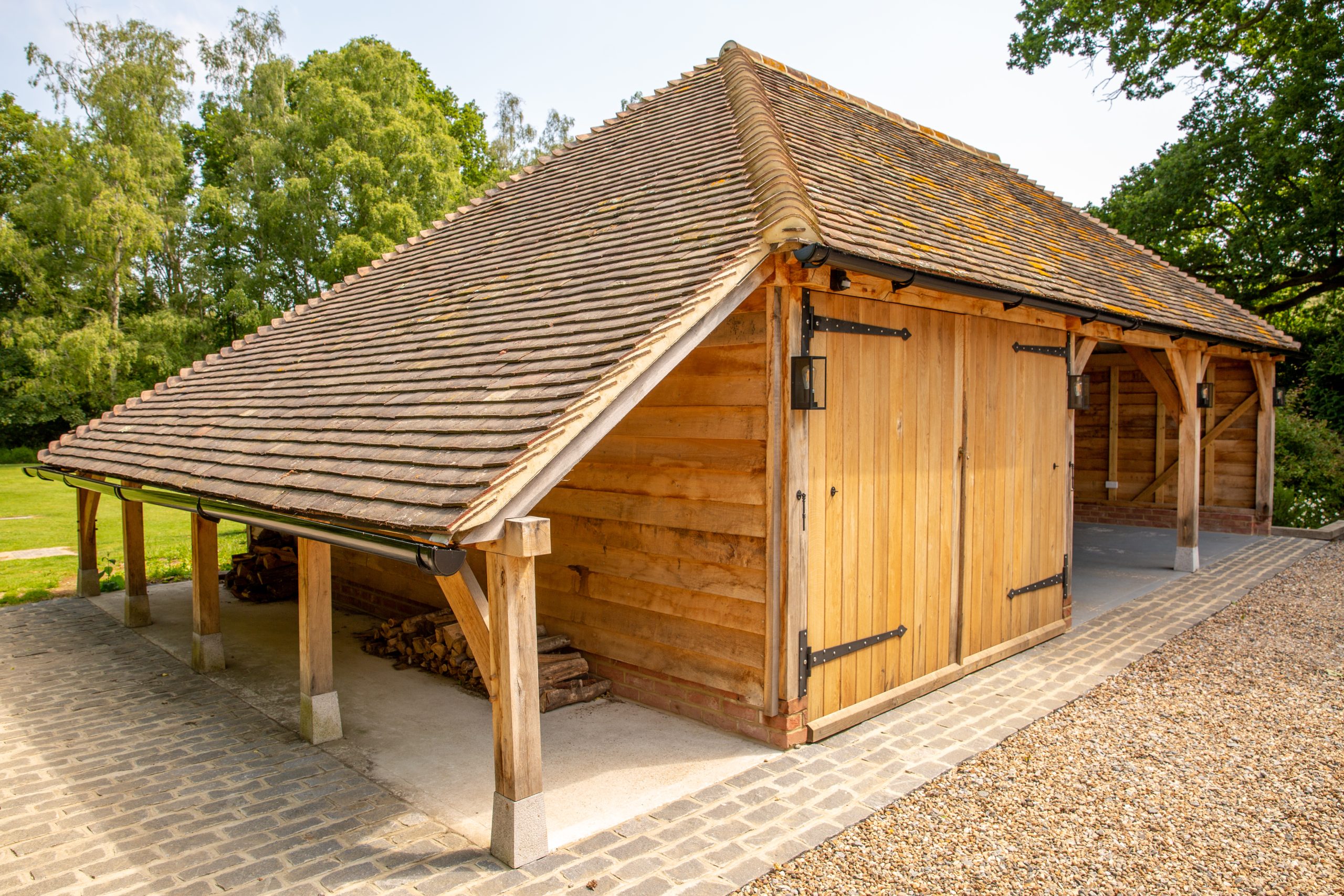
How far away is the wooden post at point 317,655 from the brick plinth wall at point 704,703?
1.79 meters

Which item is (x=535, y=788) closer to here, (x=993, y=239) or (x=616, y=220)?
(x=616, y=220)

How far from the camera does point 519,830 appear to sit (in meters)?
3.55

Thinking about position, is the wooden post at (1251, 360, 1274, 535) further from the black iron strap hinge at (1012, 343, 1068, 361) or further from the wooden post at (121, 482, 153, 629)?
the wooden post at (121, 482, 153, 629)

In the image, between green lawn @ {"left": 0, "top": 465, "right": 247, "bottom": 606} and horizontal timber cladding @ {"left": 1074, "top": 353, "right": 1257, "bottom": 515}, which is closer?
green lawn @ {"left": 0, "top": 465, "right": 247, "bottom": 606}

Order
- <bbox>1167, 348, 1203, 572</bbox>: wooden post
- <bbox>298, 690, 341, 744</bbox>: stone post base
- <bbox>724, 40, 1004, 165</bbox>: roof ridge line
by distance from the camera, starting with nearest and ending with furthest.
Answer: <bbox>298, 690, 341, 744</bbox>: stone post base
<bbox>724, 40, 1004, 165</bbox>: roof ridge line
<bbox>1167, 348, 1203, 572</bbox>: wooden post

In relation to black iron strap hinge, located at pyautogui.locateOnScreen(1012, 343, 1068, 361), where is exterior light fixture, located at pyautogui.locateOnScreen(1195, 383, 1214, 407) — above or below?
below

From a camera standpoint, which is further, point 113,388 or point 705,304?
point 113,388

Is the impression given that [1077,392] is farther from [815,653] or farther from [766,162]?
[815,653]

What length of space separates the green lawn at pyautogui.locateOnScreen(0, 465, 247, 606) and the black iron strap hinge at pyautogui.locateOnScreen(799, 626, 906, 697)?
972 centimetres

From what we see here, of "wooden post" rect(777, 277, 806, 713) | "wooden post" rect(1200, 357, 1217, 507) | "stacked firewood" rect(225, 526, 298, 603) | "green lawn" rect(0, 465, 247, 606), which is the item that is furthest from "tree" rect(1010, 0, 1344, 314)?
"green lawn" rect(0, 465, 247, 606)

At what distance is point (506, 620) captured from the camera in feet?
11.6

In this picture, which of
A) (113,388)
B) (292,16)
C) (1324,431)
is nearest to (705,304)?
(1324,431)

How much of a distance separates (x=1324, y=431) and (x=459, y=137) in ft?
105

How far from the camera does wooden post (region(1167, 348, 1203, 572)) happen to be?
9.98m
